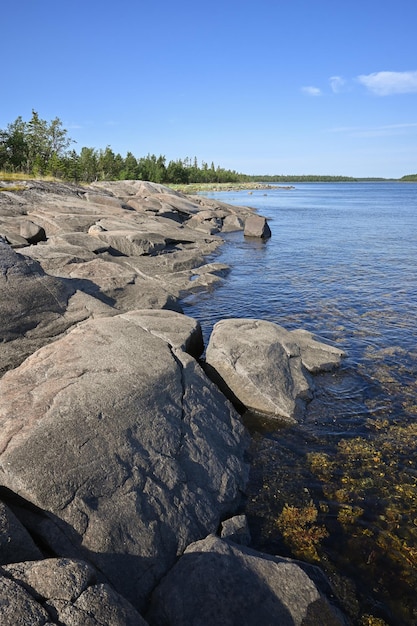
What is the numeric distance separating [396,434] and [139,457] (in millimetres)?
6729

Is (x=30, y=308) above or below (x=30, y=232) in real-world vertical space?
below

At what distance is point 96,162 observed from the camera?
383 feet

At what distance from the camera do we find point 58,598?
3.83 m


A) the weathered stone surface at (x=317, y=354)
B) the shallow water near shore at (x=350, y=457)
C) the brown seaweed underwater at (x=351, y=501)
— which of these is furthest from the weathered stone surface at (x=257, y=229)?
the brown seaweed underwater at (x=351, y=501)

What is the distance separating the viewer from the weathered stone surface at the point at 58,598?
142 inches

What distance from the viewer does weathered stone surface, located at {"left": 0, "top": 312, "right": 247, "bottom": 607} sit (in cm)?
574

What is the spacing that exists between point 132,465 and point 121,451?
29 centimetres

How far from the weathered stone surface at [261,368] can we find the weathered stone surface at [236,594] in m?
5.12

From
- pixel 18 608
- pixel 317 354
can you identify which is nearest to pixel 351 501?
pixel 317 354

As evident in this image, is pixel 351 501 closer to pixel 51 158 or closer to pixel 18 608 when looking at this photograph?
pixel 18 608

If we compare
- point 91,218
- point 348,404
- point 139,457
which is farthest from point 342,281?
point 139,457

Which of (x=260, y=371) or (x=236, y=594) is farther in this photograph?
(x=260, y=371)

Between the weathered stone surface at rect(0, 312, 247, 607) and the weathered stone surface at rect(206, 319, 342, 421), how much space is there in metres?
1.38

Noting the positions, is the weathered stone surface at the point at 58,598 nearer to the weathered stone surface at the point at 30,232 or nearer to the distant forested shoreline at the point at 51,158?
the weathered stone surface at the point at 30,232
